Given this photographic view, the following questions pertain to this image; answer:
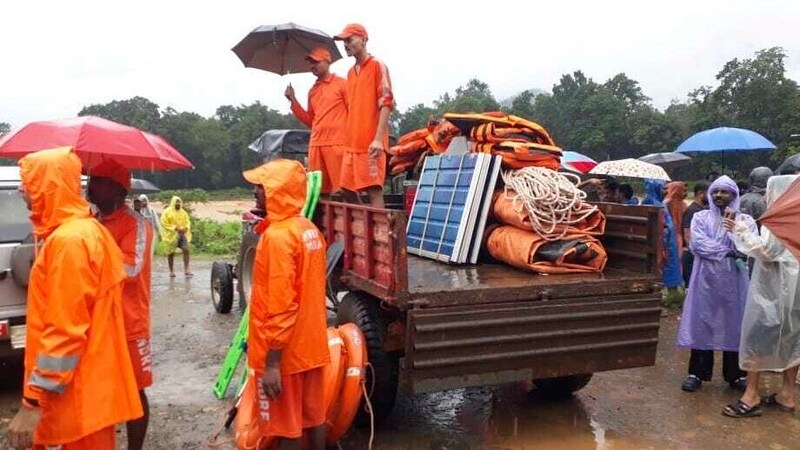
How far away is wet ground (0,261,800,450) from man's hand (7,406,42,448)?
1907mm

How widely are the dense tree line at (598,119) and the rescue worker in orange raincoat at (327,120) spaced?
900 inches

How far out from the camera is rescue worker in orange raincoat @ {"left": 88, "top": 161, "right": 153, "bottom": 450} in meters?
3.41

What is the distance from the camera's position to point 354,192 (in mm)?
5395

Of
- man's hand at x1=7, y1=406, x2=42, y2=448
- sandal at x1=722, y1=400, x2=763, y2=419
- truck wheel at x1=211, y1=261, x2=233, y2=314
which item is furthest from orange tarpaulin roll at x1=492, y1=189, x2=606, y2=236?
truck wheel at x1=211, y1=261, x2=233, y2=314

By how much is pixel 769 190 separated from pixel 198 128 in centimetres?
5784

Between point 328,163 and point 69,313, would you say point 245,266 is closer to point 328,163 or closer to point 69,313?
point 328,163

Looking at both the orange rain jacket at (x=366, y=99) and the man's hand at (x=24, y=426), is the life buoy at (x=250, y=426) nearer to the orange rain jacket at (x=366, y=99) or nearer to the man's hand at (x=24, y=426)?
the man's hand at (x=24, y=426)

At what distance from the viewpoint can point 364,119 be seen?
17.5 ft

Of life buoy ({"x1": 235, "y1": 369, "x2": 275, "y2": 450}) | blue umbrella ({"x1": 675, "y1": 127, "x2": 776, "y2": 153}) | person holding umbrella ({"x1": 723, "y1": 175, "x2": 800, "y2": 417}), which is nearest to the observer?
life buoy ({"x1": 235, "y1": 369, "x2": 275, "y2": 450})

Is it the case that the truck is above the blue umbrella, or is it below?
below

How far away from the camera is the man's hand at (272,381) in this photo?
3.12 meters

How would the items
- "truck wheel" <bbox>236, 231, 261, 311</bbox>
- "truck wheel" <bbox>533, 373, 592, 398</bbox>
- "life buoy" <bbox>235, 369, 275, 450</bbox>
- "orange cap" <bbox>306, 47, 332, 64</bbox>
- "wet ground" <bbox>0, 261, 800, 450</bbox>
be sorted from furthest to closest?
"truck wheel" <bbox>236, 231, 261, 311</bbox> → "orange cap" <bbox>306, 47, 332, 64</bbox> → "truck wheel" <bbox>533, 373, 592, 398</bbox> → "wet ground" <bbox>0, 261, 800, 450</bbox> → "life buoy" <bbox>235, 369, 275, 450</bbox>

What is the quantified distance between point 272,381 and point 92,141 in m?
1.70

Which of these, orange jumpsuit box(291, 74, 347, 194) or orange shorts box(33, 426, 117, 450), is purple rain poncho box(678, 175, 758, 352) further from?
orange shorts box(33, 426, 117, 450)
